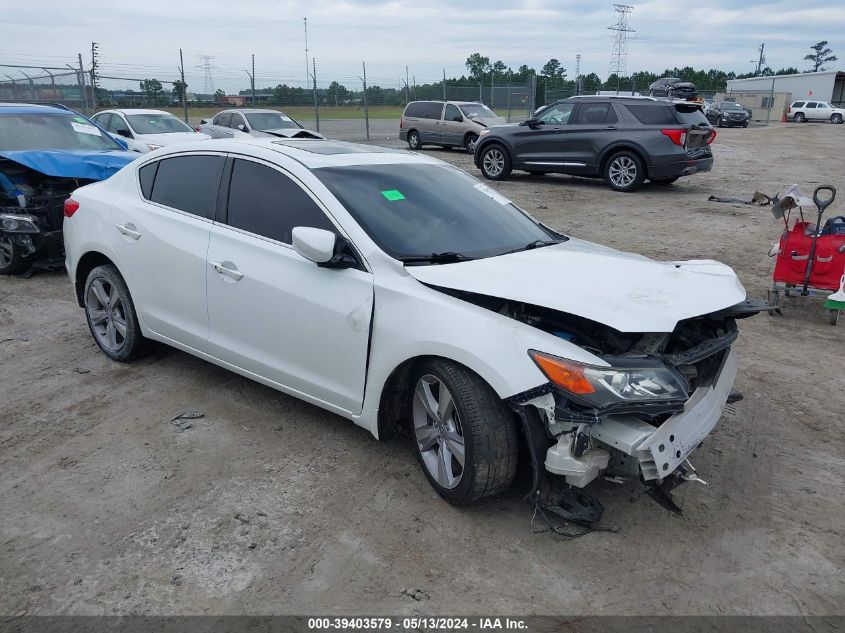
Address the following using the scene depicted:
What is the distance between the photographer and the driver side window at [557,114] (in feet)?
47.5

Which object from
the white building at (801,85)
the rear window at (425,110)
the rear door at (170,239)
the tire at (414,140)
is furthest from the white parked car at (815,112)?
the rear door at (170,239)

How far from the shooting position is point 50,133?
8.62m

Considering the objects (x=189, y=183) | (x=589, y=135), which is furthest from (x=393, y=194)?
(x=589, y=135)

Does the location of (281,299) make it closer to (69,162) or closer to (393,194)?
(393,194)

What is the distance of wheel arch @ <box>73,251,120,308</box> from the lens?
16.9 ft

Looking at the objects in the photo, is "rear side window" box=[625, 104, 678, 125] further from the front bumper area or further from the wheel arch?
the front bumper area

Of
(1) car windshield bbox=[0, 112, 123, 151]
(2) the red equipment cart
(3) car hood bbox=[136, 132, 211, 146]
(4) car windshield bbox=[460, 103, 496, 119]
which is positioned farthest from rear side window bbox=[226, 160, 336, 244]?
(4) car windshield bbox=[460, 103, 496, 119]

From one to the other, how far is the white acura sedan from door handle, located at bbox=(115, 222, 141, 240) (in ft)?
0.06

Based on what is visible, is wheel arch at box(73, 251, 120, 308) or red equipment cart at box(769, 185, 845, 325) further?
red equipment cart at box(769, 185, 845, 325)

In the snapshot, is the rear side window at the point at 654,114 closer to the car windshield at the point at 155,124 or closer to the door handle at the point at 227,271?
the car windshield at the point at 155,124

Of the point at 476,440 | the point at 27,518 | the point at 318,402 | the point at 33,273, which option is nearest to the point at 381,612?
the point at 476,440

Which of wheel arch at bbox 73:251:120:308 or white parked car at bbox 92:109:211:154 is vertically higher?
white parked car at bbox 92:109:211:154

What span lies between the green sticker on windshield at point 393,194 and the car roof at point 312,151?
1.06ft

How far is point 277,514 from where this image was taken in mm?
3334
